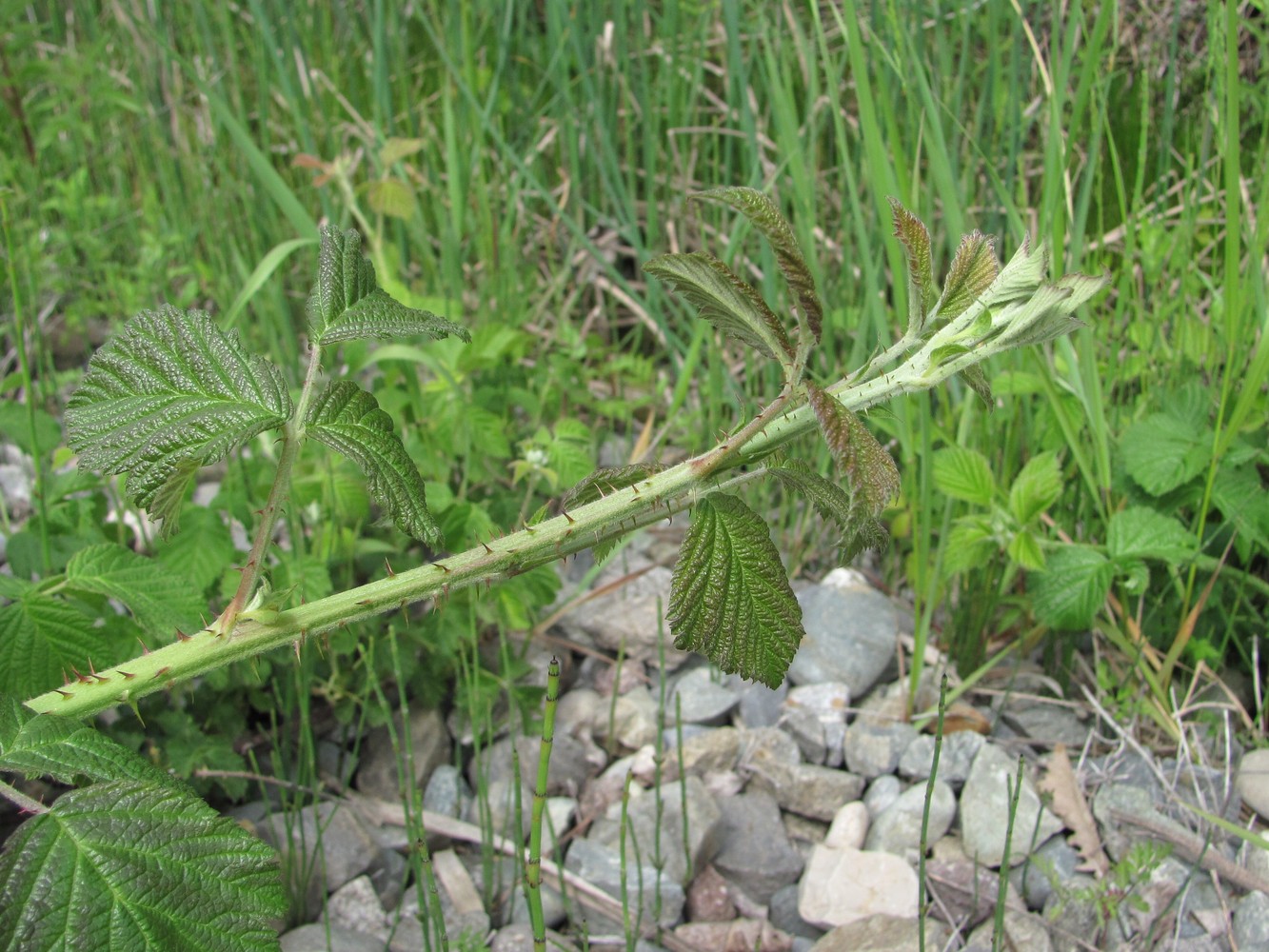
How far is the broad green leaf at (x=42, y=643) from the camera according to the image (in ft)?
3.07

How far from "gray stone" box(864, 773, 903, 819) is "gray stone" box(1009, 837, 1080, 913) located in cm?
17

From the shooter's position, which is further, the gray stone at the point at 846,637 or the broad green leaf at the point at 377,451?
the gray stone at the point at 846,637

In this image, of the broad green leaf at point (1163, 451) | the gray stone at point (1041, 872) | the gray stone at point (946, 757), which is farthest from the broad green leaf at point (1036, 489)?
the gray stone at point (1041, 872)

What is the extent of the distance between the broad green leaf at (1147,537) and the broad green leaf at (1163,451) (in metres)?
0.04

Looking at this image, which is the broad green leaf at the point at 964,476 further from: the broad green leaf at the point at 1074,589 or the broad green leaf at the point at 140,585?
the broad green leaf at the point at 140,585

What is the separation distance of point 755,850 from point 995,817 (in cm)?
30

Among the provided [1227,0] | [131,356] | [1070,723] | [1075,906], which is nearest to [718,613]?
[131,356]

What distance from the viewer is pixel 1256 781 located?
1367 millimetres

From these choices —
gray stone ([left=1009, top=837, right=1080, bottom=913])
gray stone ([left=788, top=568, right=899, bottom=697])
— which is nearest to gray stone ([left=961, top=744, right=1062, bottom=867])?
gray stone ([left=1009, top=837, right=1080, bottom=913])

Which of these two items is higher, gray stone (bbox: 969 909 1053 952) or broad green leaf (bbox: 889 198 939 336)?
broad green leaf (bbox: 889 198 939 336)

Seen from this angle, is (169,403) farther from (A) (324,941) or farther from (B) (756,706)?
(B) (756,706)

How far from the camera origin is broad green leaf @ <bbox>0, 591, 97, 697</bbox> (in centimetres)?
94

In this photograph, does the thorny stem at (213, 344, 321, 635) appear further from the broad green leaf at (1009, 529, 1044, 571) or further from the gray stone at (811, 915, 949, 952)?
the broad green leaf at (1009, 529, 1044, 571)

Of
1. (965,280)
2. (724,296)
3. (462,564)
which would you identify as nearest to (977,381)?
(965,280)
